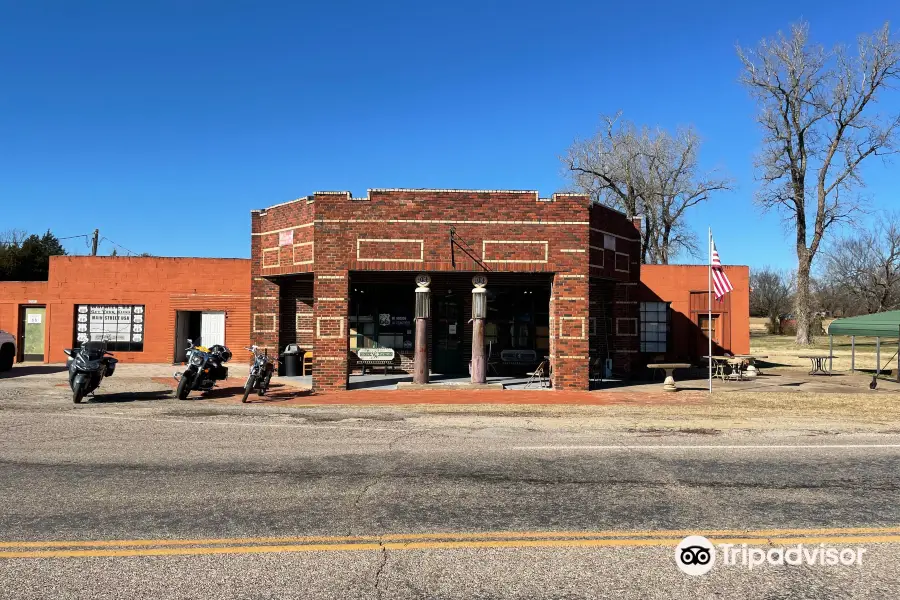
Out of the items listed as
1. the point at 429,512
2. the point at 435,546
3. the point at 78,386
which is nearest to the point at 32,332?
the point at 78,386

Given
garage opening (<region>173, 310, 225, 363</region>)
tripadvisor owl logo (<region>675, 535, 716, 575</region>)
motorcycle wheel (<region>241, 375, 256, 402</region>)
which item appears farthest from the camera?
garage opening (<region>173, 310, 225, 363</region>)

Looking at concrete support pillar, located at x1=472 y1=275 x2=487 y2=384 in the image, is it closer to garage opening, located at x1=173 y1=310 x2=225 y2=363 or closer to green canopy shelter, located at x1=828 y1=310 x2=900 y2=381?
green canopy shelter, located at x1=828 y1=310 x2=900 y2=381

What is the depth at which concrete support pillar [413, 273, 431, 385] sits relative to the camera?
16.6m

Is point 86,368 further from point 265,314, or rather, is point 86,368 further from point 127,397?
point 265,314

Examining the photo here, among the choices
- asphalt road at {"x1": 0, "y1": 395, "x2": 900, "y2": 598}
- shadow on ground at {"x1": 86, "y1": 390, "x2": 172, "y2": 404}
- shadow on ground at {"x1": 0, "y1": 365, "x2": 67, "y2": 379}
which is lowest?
shadow on ground at {"x1": 86, "y1": 390, "x2": 172, "y2": 404}

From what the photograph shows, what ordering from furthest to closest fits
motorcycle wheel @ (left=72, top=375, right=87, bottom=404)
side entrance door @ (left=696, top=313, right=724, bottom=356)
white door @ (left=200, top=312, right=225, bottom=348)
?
white door @ (left=200, top=312, right=225, bottom=348), side entrance door @ (left=696, top=313, right=724, bottom=356), motorcycle wheel @ (left=72, top=375, right=87, bottom=404)

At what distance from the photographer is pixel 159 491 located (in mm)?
6000

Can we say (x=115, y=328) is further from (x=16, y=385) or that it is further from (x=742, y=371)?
(x=742, y=371)

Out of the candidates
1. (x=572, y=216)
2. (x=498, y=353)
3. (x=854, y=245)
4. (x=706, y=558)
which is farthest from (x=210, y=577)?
(x=854, y=245)

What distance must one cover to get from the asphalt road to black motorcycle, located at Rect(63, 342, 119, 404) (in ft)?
13.3

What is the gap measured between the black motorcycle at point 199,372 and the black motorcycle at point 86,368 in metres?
1.49

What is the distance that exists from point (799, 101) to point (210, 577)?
1740 inches

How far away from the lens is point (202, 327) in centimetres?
2580

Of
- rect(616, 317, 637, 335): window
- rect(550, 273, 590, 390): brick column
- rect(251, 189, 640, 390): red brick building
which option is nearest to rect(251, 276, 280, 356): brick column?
rect(251, 189, 640, 390): red brick building
